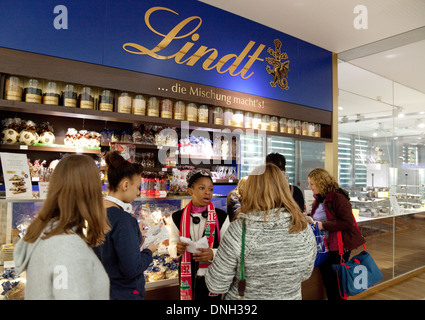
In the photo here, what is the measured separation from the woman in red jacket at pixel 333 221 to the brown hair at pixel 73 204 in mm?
2346

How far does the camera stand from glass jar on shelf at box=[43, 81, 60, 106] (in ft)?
8.21

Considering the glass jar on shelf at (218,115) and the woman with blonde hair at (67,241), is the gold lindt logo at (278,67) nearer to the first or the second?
the glass jar on shelf at (218,115)

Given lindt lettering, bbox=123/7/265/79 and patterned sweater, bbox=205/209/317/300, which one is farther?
lindt lettering, bbox=123/7/265/79

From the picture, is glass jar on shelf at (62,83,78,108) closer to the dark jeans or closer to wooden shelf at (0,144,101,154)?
wooden shelf at (0,144,101,154)

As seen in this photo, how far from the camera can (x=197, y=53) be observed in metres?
3.24

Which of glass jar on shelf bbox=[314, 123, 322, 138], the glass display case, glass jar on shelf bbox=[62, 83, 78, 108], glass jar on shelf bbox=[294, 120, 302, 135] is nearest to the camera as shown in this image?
the glass display case

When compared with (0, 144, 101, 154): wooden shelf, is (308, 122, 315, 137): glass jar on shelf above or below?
above

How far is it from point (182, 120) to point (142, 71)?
0.60 m

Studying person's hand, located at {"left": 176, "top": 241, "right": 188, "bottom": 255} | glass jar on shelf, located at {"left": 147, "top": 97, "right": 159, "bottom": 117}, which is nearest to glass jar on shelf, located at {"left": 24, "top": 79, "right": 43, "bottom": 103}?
glass jar on shelf, located at {"left": 147, "top": 97, "right": 159, "bottom": 117}

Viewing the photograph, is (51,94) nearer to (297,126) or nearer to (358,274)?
(297,126)

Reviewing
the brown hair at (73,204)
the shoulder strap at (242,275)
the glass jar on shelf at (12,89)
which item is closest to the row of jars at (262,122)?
the glass jar on shelf at (12,89)

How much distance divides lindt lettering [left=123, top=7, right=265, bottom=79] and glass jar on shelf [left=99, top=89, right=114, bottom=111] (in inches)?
17.1

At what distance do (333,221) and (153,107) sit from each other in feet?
6.76

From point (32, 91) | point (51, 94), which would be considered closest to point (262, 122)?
point (51, 94)
